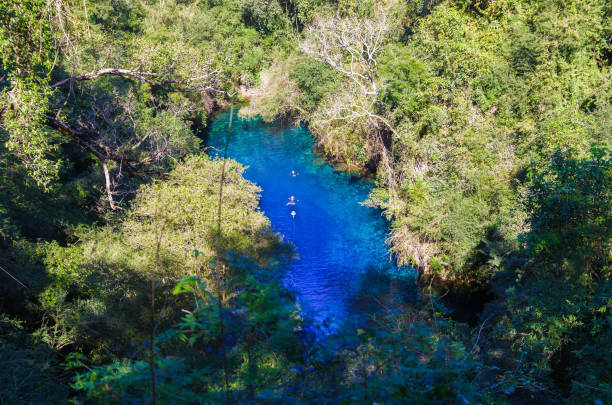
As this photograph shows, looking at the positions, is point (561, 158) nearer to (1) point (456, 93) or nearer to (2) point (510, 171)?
(2) point (510, 171)

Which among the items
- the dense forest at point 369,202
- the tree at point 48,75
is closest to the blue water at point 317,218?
the dense forest at point 369,202

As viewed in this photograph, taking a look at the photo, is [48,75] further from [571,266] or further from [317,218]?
[317,218]

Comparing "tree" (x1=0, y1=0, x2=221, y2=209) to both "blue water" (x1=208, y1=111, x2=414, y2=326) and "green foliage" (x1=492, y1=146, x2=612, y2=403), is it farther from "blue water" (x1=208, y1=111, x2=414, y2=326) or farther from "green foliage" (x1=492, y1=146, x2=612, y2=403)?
"green foliage" (x1=492, y1=146, x2=612, y2=403)

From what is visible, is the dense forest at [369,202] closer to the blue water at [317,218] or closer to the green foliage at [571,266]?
the green foliage at [571,266]

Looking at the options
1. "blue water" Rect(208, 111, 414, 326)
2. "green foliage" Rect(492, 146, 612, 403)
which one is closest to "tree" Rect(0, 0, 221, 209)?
"blue water" Rect(208, 111, 414, 326)

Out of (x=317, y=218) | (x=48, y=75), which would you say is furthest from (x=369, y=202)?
(x=48, y=75)

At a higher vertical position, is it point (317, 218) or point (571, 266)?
point (317, 218)
